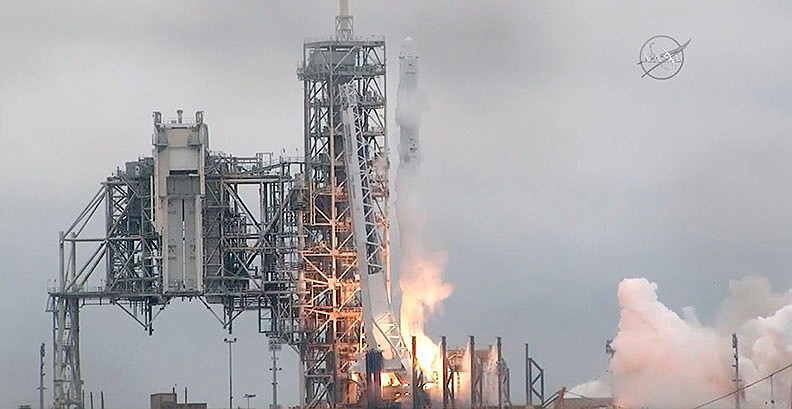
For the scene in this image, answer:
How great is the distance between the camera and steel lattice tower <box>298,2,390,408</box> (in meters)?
124

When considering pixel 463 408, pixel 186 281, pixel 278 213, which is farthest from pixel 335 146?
pixel 463 408

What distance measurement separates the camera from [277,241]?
125750mm

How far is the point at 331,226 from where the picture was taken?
4884 inches

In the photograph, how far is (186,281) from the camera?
124438 millimetres

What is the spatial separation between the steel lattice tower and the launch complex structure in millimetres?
95

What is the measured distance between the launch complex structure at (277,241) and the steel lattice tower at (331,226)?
95 millimetres

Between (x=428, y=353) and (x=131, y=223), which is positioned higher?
(x=131, y=223)

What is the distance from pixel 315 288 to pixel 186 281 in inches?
366

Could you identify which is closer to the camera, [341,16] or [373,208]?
[373,208]

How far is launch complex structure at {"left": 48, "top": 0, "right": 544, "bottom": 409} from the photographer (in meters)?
124

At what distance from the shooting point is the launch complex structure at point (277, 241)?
124125 mm

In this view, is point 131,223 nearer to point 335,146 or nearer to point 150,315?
point 150,315

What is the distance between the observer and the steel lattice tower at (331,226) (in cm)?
12419

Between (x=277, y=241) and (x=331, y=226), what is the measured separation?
14.7 feet
